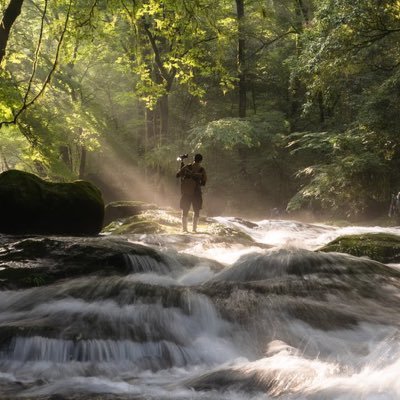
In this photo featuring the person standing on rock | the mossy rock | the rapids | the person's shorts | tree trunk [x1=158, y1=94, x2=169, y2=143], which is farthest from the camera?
tree trunk [x1=158, y1=94, x2=169, y2=143]

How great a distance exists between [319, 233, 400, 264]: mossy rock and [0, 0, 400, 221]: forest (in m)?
3.99

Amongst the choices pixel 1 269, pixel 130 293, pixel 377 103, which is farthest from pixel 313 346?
pixel 377 103

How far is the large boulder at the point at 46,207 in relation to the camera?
9.41m

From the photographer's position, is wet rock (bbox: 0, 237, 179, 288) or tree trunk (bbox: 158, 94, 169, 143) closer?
wet rock (bbox: 0, 237, 179, 288)

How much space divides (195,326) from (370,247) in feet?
17.1

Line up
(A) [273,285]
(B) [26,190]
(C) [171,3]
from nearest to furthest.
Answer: (A) [273,285] → (C) [171,3] → (B) [26,190]

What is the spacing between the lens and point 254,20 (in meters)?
24.5

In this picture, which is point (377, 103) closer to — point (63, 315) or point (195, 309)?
point (195, 309)

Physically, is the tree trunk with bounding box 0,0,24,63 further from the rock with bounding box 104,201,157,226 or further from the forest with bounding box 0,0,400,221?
the rock with bounding box 104,201,157,226

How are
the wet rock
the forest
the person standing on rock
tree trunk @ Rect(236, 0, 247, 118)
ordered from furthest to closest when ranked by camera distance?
tree trunk @ Rect(236, 0, 247, 118)
the person standing on rock
the forest
the wet rock

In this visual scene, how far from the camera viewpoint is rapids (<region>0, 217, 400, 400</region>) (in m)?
3.48

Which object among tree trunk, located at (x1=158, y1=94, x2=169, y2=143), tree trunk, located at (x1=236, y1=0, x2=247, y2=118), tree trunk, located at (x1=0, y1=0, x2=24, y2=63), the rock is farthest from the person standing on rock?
tree trunk, located at (x1=158, y1=94, x2=169, y2=143)

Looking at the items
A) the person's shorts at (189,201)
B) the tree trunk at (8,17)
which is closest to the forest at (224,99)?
the tree trunk at (8,17)

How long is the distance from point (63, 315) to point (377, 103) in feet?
47.5
